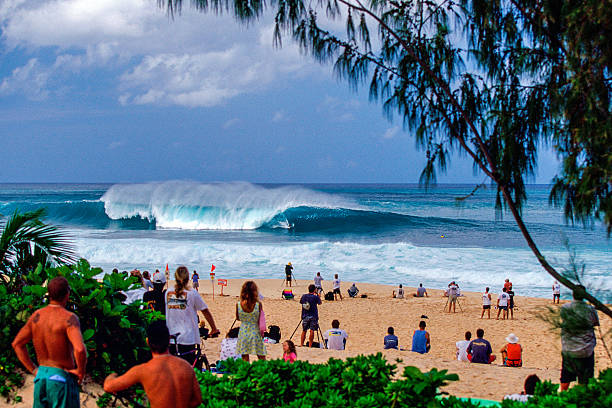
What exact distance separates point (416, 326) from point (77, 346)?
12.7 m

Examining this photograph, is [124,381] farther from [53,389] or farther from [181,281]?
[181,281]

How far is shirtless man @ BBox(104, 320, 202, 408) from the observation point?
9.50ft

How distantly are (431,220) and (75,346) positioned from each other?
159 feet

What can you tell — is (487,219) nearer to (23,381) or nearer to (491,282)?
(491,282)

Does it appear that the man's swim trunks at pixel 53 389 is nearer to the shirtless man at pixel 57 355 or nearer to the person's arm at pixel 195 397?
the shirtless man at pixel 57 355

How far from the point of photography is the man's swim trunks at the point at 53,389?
3.69m

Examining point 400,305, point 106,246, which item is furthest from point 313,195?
point 400,305

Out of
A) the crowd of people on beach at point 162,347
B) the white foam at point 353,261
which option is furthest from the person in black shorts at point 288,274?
the crowd of people on beach at point 162,347

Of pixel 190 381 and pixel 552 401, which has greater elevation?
pixel 190 381

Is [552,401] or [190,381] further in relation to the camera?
[552,401]

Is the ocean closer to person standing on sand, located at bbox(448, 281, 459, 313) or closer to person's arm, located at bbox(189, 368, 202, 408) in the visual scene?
person's arm, located at bbox(189, 368, 202, 408)

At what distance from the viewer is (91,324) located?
543 cm

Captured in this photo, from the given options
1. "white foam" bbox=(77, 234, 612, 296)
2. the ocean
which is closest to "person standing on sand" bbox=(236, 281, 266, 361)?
the ocean

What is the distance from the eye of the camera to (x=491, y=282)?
73.4 feet
